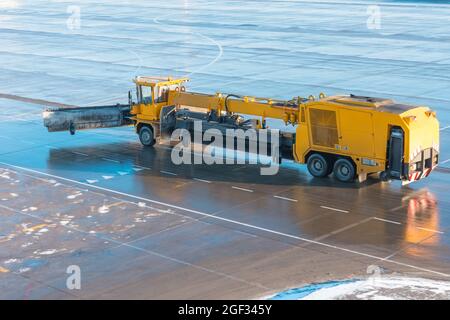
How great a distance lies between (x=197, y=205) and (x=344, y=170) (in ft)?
18.3

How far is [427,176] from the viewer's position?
99.3ft

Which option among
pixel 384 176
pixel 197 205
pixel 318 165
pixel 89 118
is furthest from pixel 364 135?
pixel 89 118

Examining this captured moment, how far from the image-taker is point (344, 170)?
3006 centimetres

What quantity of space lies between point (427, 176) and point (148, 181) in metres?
9.98

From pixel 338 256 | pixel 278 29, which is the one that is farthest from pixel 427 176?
pixel 278 29

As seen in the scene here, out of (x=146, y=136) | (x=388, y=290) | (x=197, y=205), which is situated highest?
(x=146, y=136)

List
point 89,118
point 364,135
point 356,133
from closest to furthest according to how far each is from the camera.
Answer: point 364,135 → point 356,133 → point 89,118

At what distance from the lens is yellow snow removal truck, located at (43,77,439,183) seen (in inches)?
1120

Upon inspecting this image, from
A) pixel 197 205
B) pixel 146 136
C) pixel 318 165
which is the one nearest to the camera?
pixel 197 205

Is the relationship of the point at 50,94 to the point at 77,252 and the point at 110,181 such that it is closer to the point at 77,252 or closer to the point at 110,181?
the point at 110,181

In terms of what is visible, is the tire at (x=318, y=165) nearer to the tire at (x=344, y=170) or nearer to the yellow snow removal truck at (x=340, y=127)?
the yellow snow removal truck at (x=340, y=127)

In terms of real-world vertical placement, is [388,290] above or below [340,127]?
below

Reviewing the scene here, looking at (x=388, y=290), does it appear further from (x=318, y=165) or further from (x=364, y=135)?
(x=318, y=165)

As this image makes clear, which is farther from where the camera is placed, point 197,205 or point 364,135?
point 364,135
